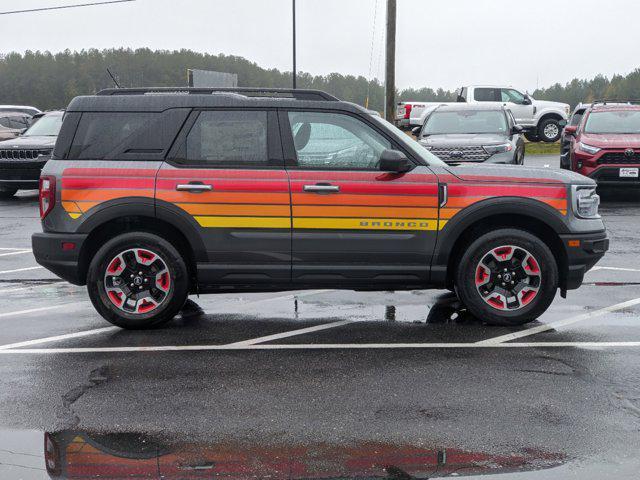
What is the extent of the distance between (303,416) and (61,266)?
307cm

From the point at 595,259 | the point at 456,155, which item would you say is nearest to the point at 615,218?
the point at 456,155

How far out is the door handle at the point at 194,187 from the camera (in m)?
6.88

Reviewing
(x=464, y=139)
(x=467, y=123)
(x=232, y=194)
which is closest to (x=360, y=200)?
(x=232, y=194)

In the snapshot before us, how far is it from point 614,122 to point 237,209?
1256 centimetres

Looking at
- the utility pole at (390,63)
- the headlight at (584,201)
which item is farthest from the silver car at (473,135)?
the headlight at (584,201)

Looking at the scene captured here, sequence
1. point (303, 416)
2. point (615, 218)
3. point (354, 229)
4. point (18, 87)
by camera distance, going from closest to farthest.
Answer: point (303, 416), point (354, 229), point (615, 218), point (18, 87)

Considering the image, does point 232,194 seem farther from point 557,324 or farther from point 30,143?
point 30,143

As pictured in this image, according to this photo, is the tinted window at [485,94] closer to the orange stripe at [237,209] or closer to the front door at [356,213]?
the front door at [356,213]

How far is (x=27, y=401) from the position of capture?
203 inches

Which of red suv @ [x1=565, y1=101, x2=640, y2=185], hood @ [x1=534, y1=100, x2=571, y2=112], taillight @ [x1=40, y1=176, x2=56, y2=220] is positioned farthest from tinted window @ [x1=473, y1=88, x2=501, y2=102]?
taillight @ [x1=40, y1=176, x2=56, y2=220]

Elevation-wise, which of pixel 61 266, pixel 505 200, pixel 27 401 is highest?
pixel 505 200

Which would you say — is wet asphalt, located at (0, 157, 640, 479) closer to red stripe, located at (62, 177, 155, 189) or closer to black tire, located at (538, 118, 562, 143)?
red stripe, located at (62, 177, 155, 189)

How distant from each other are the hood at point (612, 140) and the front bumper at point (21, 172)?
11.0m

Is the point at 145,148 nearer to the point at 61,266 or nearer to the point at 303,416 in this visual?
the point at 61,266
